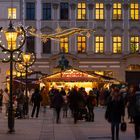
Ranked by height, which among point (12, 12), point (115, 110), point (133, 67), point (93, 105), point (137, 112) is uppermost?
point (12, 12)

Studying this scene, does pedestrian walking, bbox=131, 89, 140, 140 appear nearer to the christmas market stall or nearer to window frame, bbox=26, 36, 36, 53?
the christmas market stall

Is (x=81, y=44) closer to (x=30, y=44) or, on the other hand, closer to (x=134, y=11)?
(x=30, y=44)

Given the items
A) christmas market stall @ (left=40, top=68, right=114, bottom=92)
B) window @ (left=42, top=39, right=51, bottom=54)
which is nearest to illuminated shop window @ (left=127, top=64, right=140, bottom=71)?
window @ (left=42, top=39, right=51, bottom=54)

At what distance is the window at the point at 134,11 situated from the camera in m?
66.0

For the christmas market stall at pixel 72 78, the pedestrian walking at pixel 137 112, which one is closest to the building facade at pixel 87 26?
the christmas market stall at pixel 72 78

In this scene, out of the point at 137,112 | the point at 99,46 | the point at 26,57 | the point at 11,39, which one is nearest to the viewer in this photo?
the point at 137,112

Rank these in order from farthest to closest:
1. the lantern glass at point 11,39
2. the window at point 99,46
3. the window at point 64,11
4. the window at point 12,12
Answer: the window at point 64,11 → the window at point 99,46 → the window at point 12,12 → the lantern glass at point 11,39

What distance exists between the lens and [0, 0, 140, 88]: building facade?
6500cm

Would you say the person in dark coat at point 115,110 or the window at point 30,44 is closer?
the person in dark coat at point 115,110

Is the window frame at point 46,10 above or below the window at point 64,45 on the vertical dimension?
above

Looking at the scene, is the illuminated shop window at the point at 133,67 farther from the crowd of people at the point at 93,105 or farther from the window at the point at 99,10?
the crowd of people at the point at 93,105

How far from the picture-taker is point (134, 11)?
66.1 metres

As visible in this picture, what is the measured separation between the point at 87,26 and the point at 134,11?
5.07 metres

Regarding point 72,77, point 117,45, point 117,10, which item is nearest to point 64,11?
point 117,10
